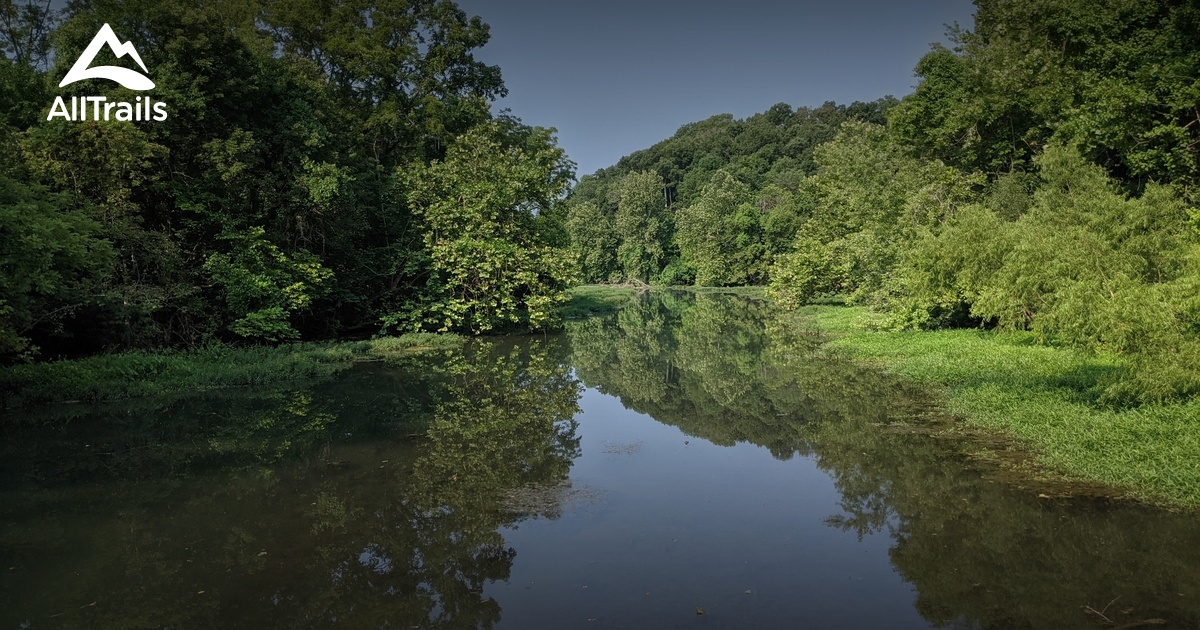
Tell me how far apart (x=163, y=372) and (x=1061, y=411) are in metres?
20.6

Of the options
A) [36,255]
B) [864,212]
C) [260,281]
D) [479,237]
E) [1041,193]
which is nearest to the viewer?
[36,255]

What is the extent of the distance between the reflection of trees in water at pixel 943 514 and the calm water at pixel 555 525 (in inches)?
1.5

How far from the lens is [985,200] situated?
24.3 meters

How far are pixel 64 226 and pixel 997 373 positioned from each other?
20.5 metres

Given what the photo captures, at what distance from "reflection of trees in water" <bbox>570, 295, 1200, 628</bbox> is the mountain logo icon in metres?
16.8

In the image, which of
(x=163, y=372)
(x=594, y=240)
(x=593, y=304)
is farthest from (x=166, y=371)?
(x=594, y=240)

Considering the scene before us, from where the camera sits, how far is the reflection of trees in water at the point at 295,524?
6.72 metres

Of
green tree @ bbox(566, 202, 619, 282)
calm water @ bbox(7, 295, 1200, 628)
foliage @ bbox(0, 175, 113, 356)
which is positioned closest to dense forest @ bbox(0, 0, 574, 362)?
foliage @ bbox(0, 175, 113, 356)

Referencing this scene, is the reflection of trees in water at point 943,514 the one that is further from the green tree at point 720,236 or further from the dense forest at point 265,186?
the green tree at point 720,236

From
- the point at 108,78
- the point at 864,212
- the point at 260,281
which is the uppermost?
the point at 108,78

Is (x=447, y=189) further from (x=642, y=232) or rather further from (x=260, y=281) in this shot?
(x=642, y=232)

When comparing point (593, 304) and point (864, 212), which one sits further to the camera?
point (593, 304)

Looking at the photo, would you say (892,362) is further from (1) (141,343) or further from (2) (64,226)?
(1) (141,343)

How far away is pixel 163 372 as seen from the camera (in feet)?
61.6
